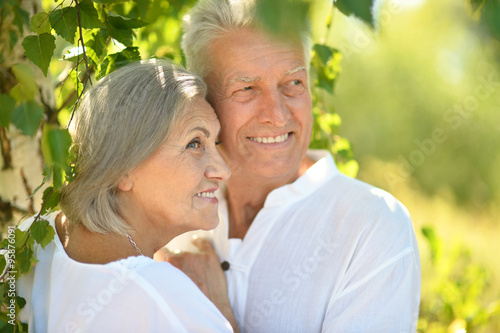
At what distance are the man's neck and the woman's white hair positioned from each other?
0.68 meters

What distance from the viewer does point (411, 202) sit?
8.05 metres

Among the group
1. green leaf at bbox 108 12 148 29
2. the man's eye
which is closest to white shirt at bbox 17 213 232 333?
the man's eye

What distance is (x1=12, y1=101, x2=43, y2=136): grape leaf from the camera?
4.43 feet

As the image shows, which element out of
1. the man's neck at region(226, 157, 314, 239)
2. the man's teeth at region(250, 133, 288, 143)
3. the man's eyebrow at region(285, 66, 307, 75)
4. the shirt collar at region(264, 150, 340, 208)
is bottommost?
the man's neck at region(226, 157, 314, 239)

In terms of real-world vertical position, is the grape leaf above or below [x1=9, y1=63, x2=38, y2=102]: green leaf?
below

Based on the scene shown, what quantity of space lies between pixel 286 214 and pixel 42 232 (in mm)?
1023

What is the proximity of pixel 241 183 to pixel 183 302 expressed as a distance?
3.24 feet

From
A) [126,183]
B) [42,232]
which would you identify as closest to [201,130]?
[126,183]

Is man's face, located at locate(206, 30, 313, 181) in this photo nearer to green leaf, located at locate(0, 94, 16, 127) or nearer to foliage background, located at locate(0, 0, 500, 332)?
foliage background, located at locate(0, 0, 500, 332)

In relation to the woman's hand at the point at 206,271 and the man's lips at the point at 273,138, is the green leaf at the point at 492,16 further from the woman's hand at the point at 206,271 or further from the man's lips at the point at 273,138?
the woman's hand at the point at 206,271

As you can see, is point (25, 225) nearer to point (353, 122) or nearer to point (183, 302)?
point (183, 302)

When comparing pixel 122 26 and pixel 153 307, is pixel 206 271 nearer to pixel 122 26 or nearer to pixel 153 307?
pixel 153 307

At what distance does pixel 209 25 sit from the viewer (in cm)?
249

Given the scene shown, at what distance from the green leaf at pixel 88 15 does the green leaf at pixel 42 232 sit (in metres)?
0.68
